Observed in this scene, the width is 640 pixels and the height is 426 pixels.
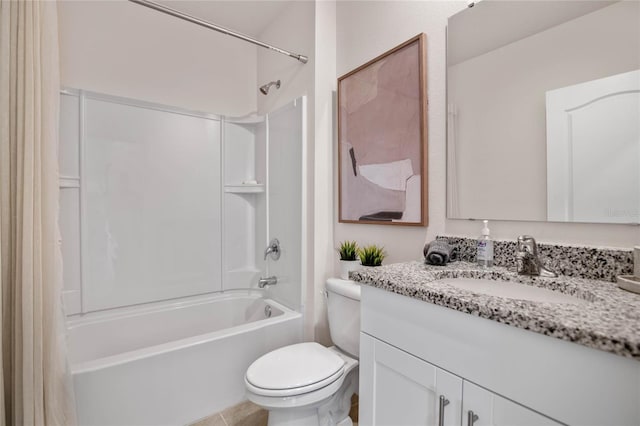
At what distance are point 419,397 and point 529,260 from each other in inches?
21.9

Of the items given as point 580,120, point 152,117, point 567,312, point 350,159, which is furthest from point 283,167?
point 567,312

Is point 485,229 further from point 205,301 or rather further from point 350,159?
point 205,301

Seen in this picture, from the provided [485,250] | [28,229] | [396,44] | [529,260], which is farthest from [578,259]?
[28,229]

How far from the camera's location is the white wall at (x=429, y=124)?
99 centimetres

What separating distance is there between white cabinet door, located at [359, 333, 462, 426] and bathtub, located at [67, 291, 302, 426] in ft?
2.89

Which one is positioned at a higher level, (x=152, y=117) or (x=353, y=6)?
(x=353, y=6)

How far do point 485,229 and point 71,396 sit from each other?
172cm

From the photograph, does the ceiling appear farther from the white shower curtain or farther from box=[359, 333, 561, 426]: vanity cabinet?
box=[359, 333, 561, 426]: vanity cabinet

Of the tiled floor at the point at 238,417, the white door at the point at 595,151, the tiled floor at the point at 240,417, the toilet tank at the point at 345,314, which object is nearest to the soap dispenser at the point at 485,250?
the white door at the point at 595,151

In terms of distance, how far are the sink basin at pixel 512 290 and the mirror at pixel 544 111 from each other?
0.28m

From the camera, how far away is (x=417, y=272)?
1.03 meters

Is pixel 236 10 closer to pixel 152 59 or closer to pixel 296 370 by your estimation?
pixel 152 59

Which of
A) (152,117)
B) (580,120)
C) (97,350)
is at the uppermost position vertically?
(152,117)

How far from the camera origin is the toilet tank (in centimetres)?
142
